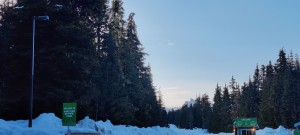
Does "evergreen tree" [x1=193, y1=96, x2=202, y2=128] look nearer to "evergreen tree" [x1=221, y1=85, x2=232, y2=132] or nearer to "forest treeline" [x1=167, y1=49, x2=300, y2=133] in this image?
"forest treeline" [x1=167, y1=49, x2=300, y2=133]

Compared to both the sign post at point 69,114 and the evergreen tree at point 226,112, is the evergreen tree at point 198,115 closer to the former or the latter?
the evergreen tree at point 226,112

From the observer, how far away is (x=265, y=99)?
9562cm

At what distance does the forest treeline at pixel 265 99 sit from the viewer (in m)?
87.2

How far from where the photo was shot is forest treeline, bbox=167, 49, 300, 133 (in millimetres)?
87188

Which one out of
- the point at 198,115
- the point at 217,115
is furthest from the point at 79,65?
the point at 198,115

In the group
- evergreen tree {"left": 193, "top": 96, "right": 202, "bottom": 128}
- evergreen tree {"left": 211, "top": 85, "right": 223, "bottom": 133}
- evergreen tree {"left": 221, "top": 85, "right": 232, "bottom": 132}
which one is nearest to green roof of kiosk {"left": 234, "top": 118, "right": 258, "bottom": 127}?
evergreen tree {"left": 221, "top": 85, "right": 232, "bottom": 132}

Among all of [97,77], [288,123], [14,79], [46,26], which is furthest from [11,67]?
[288,123]

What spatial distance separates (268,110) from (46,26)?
66.5m

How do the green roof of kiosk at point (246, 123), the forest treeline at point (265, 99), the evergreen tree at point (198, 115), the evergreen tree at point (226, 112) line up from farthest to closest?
the evergreen tree at point (198, 115)
the evergreen tree at point (226, 112)
the forest treeline at point (265, 99)
the green roof of kiosk at point (246, 123)

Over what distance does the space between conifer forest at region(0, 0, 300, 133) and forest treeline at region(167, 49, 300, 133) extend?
0.28 metres

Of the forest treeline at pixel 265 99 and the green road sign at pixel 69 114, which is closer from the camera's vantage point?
the green road sign at pixel 69 114

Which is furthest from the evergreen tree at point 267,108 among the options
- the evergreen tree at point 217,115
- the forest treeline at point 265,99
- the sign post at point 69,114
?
the sign post at point 69,114

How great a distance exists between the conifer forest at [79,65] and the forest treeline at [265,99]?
28 centimetres

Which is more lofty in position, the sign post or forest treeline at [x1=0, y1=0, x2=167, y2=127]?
forest treeline at [x1=0, y1=0, x2=167, y2=127]
